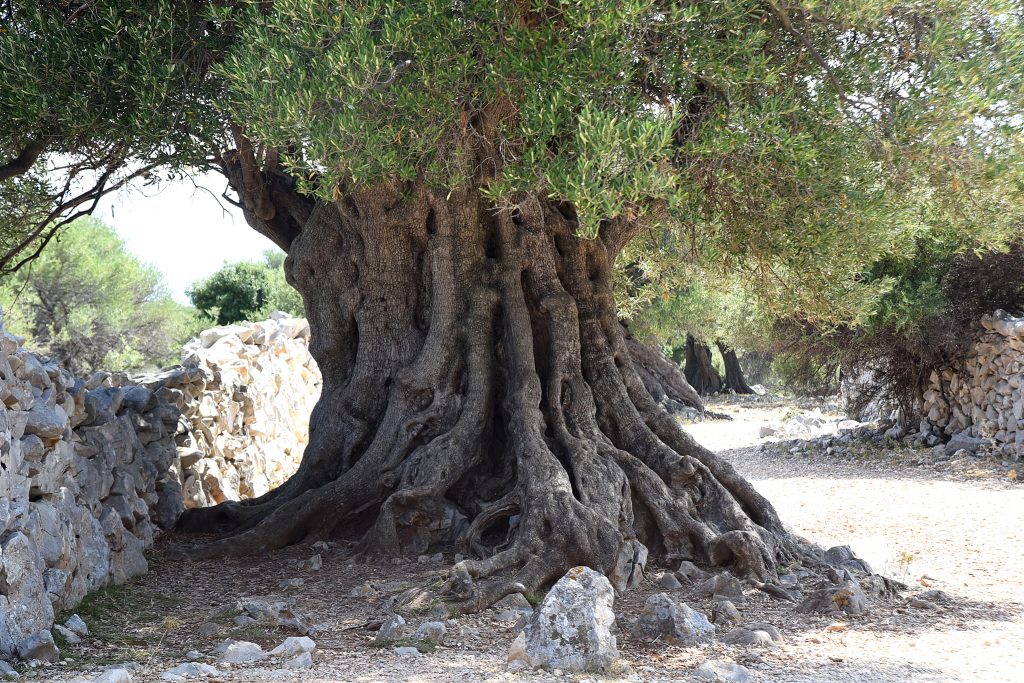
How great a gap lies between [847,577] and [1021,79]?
3.77 meters

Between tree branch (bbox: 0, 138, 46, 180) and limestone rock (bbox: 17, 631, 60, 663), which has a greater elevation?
tree branch (bbox: 0, 138, 46, 180)

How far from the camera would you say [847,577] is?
21.6ft

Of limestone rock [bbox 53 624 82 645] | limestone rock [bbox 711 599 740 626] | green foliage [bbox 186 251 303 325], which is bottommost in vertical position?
limestone rock [bbox 711 599 740 626]

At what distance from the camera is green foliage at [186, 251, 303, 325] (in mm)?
36250

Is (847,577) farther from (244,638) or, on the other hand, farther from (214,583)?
(214,583)

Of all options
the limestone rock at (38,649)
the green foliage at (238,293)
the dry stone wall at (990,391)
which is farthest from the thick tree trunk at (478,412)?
the green foliage at (238,293)

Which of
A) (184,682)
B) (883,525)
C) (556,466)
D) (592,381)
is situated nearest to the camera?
(184,682)

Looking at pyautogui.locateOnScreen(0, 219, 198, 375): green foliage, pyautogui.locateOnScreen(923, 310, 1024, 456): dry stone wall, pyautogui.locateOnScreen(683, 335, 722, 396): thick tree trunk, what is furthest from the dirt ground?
pyautogui.locateOnScreen(683, 335, 722, 396): thick tree trunk

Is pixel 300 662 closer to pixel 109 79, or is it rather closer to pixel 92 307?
pixel 109 79

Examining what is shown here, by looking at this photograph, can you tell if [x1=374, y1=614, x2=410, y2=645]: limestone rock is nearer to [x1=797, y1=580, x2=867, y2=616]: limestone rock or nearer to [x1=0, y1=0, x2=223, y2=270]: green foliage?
[x1=797, y1=580, x2=867, y2=616]: limestone rock

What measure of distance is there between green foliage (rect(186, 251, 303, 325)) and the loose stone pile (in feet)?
67.5

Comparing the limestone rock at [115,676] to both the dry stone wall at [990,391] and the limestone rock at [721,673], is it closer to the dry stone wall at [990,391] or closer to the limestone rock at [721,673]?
the limestone rock at [721,673]

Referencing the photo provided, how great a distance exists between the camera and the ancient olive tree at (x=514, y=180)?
580 cm

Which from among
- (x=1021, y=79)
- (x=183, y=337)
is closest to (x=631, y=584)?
(x=1021, y=79)
